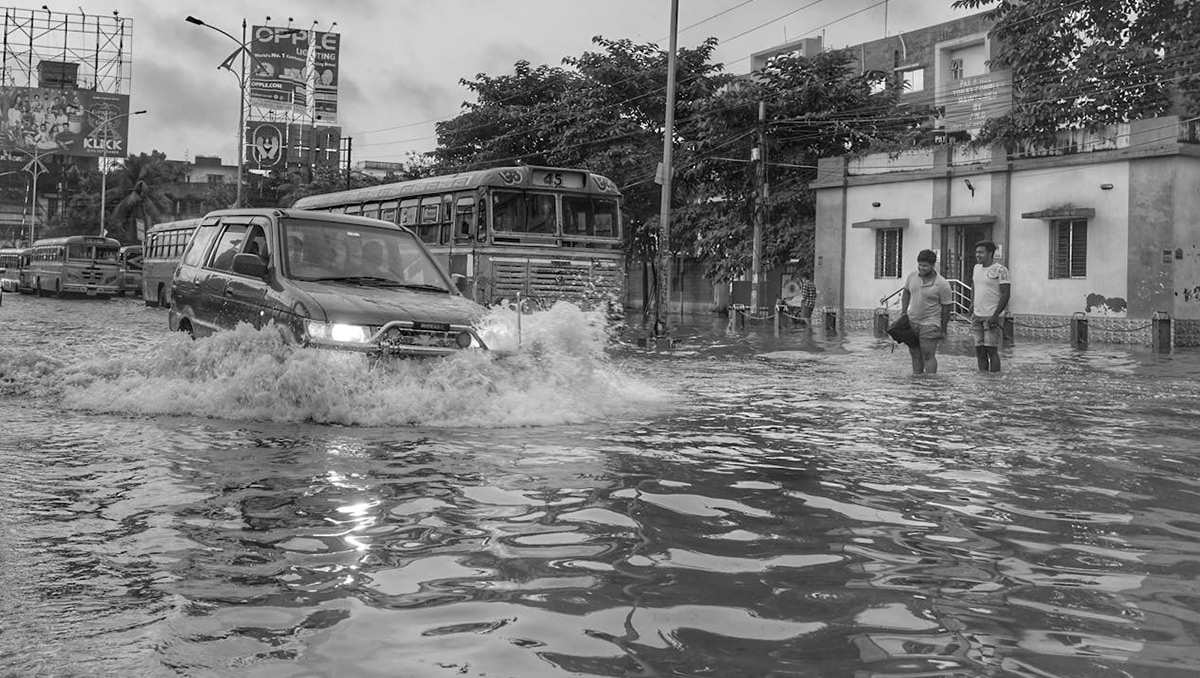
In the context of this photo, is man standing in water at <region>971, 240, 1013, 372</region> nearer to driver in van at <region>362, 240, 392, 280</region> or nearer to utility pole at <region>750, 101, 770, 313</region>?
driver in van at <region>362, 240, 392, 280</region>

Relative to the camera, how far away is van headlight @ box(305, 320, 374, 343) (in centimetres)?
849

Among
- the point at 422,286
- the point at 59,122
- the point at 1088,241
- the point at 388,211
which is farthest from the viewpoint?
the point at 59,122

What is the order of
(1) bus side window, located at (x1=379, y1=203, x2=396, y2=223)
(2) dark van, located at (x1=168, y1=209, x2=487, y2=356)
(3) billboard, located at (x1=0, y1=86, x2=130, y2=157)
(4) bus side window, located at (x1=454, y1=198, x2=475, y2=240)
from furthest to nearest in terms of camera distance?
(3) billboard, located at (x1=0, y1=86, x2=130, y2=157)
(1) bus side window, located at (x1=379, y1=203, x2=396, y2=223)
(4) bus side window, located at (x1=454, y1=198, x2=475, y2=240)
(2) dark van, located at (x1=168, y1=209, x2=487, y2=356)

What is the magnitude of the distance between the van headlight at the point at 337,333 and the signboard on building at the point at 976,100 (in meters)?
30.0

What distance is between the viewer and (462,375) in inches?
349

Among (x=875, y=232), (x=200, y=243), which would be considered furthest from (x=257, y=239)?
(x=875, y=232)

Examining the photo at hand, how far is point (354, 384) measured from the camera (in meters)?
8.53

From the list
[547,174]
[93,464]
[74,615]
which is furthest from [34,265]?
[74,615]

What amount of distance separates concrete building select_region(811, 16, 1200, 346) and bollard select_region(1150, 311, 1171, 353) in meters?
1.34

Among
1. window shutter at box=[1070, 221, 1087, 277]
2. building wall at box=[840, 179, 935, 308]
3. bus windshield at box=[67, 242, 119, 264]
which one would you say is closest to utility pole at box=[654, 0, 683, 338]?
building wall at box=[840, 179, 935, 308]

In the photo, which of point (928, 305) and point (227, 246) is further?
point (928, 305)

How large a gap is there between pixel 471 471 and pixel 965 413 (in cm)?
540

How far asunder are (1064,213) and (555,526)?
83.5 ft

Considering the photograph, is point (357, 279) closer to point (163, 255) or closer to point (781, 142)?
point (163, 255)
